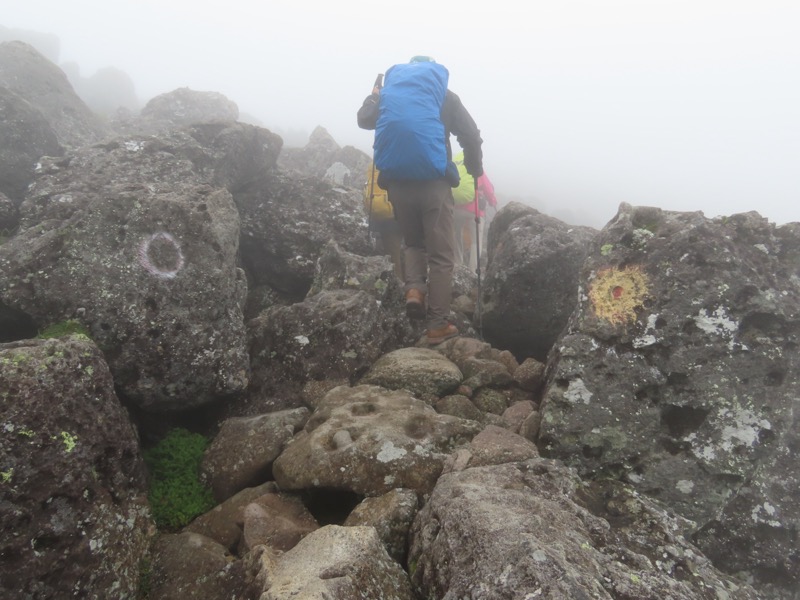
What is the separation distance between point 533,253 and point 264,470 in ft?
22.5

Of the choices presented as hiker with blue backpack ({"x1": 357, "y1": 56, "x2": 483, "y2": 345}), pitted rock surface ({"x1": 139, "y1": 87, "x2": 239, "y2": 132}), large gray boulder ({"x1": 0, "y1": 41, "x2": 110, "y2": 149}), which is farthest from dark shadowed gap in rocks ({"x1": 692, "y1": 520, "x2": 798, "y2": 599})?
pitted rock surface ({"x1": 139, "y1": 87, "x2": 239, "y2": 132})

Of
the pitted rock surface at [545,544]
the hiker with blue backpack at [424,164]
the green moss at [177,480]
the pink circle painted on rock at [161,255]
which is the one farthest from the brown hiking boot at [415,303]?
the pitted rock surface at [545,544]

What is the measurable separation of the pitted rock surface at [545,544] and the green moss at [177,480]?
10.7ft

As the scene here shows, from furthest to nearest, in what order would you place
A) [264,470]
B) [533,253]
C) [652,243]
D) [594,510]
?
1. [533,253]
2. [652,243]
3. [264,470]
4. [594,510]

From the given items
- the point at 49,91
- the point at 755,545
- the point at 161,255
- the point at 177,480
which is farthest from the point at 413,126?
the point at 49,91

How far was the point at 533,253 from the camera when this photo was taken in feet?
33.7

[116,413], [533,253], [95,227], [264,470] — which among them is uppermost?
[533,253]

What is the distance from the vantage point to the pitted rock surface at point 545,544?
3.72 metres

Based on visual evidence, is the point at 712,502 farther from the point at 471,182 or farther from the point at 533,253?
the point at 471,182

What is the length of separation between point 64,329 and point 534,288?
8422mm

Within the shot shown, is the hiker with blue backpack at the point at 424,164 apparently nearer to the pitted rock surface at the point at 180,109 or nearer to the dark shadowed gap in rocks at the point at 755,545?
the dark shadowed gap in rocks at the point at 755,545

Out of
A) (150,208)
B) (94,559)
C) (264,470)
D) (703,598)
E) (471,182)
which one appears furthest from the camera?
(471,182)

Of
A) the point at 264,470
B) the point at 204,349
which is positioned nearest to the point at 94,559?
the point at 264,470

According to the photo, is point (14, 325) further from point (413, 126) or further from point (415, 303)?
point (413, 126)
